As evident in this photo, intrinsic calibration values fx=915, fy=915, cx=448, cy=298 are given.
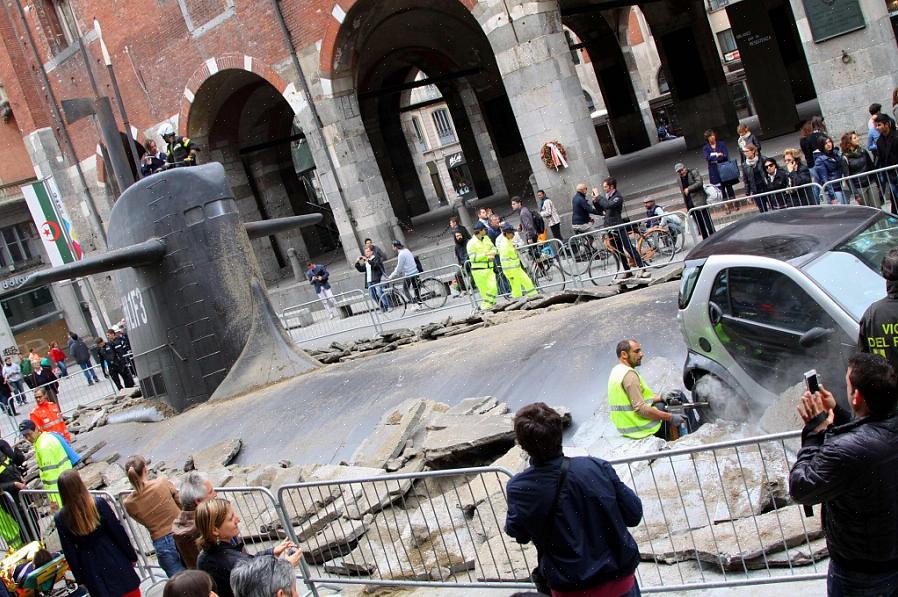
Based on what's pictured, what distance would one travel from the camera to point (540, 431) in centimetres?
392

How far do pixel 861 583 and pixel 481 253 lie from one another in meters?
11.6

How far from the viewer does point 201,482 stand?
5824mm

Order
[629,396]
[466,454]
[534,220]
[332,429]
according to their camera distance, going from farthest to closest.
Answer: [534,220] < [332,429] < [466,454] < [629,396]

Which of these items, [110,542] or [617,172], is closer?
[110,542]

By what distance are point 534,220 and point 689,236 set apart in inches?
181

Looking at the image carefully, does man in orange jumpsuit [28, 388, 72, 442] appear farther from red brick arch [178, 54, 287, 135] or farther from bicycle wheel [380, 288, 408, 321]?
red brick arch [178, 54, 287, 135]

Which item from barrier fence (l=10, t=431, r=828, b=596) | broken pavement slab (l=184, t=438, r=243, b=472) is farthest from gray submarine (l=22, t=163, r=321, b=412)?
barrier fence (l=10, t=431, r=828, b=596)

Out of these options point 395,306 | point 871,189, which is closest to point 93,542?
point 871,189

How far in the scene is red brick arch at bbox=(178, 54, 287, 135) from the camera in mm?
24438

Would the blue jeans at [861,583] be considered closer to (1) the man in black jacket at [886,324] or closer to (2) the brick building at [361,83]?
(1) the man in black jacket at [886,324]

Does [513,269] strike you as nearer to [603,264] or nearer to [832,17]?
[603,264]

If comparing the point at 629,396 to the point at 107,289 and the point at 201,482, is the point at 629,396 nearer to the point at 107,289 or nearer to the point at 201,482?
the point at 201,482

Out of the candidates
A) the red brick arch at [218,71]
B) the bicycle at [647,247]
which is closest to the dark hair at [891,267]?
the bicycle at [647,247]

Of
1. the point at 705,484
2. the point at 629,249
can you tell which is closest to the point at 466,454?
the point at 705,484
